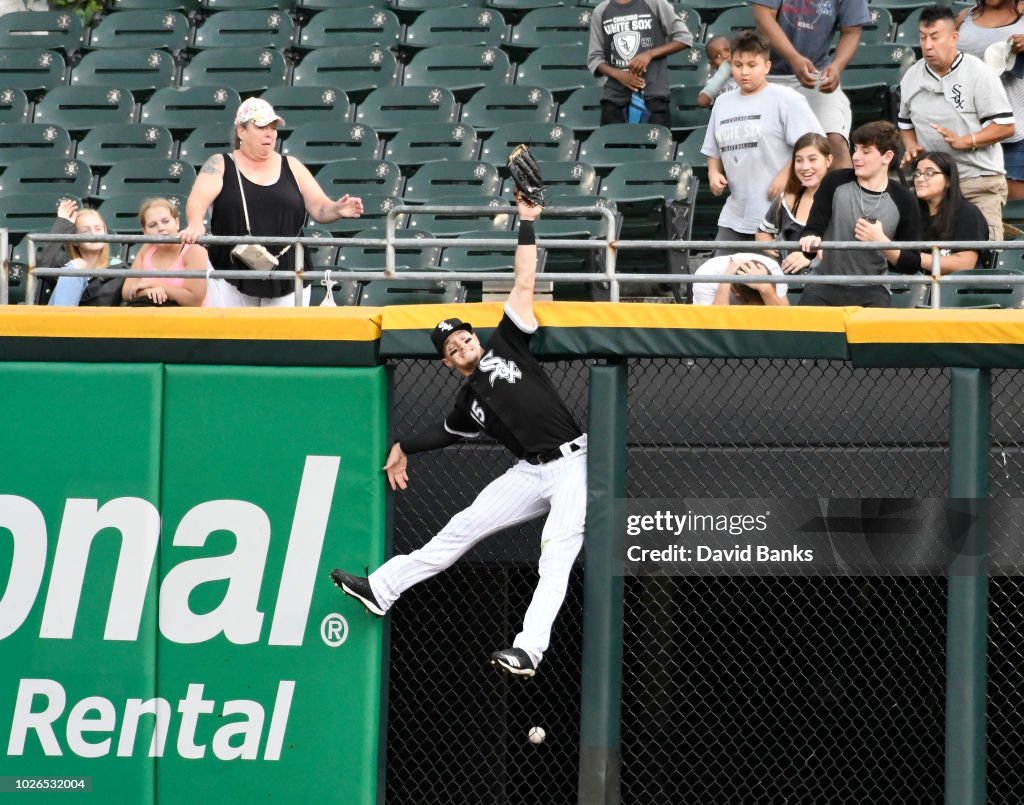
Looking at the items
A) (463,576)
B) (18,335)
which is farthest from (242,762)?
(18,335)

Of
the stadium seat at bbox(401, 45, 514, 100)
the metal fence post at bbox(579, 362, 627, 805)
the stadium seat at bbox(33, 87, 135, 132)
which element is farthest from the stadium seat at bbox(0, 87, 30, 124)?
the metal fence post at bbox(579, 362, 627, 805)

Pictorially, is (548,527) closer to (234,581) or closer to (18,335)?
(234,581)

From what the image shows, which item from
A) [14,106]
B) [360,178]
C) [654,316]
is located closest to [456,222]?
[360,178]

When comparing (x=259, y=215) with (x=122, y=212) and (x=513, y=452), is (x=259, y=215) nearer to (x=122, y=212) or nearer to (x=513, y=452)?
(x=513, y=452)

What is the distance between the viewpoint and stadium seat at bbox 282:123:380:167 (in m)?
10.5

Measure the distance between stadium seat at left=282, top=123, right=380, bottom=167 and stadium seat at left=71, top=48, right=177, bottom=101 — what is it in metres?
1.86

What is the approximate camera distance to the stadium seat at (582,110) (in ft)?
35.3

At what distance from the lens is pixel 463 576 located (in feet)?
24.3

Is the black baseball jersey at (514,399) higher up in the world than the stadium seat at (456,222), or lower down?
lower down

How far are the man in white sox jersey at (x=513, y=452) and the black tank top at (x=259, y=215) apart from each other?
3.85 ft

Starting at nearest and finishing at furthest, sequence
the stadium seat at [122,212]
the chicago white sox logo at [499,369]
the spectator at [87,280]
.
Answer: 1. the chicago white sox logo at [499,369]
2. the spectator at [87,280]
3. the stadium seat at [122,212]

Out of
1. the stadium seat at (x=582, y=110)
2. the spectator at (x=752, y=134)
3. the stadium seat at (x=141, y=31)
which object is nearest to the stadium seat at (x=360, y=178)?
the stadium seat at (x=582, y=110)

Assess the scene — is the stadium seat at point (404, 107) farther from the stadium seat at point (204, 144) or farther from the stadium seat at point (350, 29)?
the stadium seat at point (350, 29)

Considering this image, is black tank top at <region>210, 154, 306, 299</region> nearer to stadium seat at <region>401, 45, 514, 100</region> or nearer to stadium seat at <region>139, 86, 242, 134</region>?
stadium seat at <region>139, 86, 242, 134</region>
